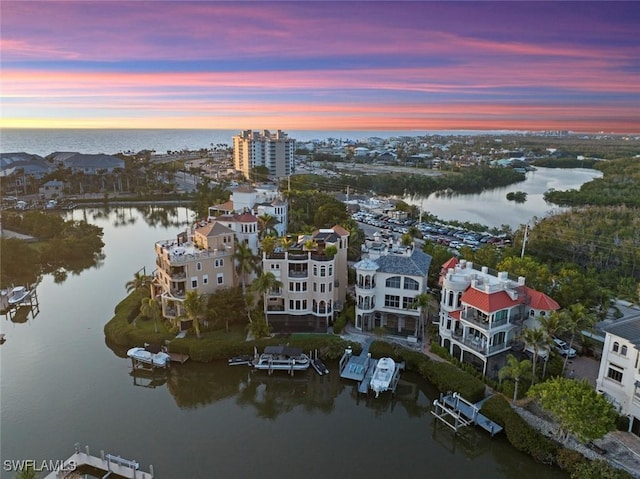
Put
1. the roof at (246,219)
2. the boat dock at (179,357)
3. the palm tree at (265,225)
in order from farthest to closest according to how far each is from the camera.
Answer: the palm tree at (265,225) → the roof at (246,219) → the boat dock at (179,357)

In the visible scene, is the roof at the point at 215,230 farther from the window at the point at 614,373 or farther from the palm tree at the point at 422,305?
the window at the point at 614,373

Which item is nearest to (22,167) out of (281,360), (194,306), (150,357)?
(150,357)

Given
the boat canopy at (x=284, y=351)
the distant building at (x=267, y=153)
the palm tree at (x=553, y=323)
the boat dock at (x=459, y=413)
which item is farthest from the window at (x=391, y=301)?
the distant building at (x=267, y=153)

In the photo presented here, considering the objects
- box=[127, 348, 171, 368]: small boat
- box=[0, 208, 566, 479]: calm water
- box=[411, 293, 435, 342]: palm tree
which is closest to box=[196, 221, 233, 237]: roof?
box=[127, 348, 171, 368]: small boat

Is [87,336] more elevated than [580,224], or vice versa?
[580,224]

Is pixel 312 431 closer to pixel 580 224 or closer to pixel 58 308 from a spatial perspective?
pixel 58 308

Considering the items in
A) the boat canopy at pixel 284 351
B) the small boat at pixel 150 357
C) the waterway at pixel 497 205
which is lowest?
the waterway at pixel 497 205

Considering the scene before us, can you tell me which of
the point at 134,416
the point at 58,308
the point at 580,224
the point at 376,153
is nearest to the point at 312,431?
the point at 134,416
